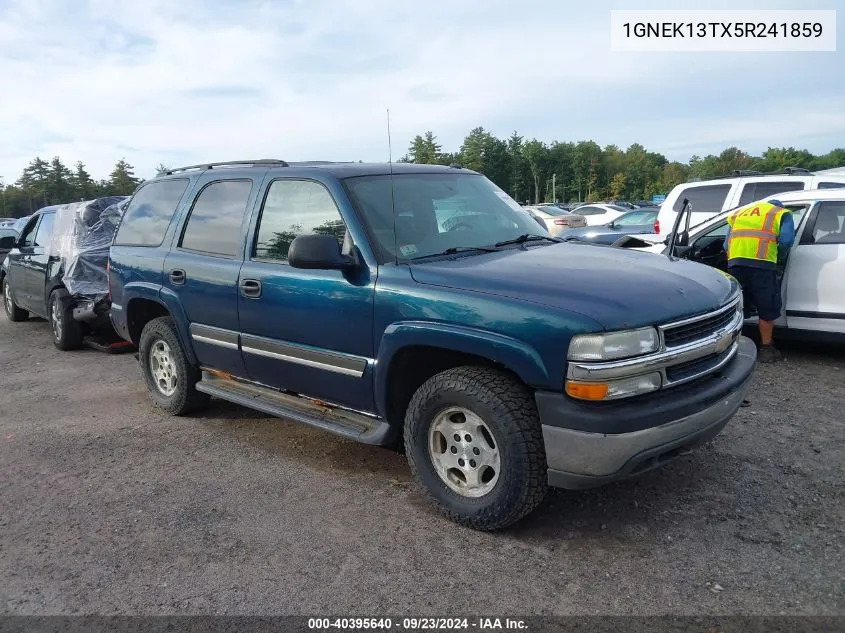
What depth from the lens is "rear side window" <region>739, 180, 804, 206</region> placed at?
880 cm

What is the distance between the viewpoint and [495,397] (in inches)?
126

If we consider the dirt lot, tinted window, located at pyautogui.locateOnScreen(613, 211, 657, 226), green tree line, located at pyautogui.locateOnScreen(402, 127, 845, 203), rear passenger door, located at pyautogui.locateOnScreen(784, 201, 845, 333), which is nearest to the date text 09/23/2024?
the dirt lot

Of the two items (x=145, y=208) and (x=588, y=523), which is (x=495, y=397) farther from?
(x=145, y=208)

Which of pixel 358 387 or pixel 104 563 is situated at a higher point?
pixel 358 387

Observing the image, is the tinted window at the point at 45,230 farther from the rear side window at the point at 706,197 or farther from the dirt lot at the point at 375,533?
the rear side window at the point at 706,197

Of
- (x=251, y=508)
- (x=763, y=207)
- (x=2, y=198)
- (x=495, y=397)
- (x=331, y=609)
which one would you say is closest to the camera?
(x=331, y=609)

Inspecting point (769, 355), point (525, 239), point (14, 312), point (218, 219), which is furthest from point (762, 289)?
point (14, 312)

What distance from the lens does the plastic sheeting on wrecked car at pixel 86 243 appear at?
8.30 meters

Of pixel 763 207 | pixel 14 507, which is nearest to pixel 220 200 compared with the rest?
pixel 14 507

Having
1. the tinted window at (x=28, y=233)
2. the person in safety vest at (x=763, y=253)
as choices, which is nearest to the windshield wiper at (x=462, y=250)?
the person in safety vest at (x=763, y=253)

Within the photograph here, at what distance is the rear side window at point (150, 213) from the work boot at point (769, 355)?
18.0ft

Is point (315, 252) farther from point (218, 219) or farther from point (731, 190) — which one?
point (731, 190)

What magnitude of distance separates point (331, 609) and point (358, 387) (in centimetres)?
130

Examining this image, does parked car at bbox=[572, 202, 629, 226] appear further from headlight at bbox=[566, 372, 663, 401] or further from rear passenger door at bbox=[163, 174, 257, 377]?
headlight at bbox=[566, 372, 663, 401]
